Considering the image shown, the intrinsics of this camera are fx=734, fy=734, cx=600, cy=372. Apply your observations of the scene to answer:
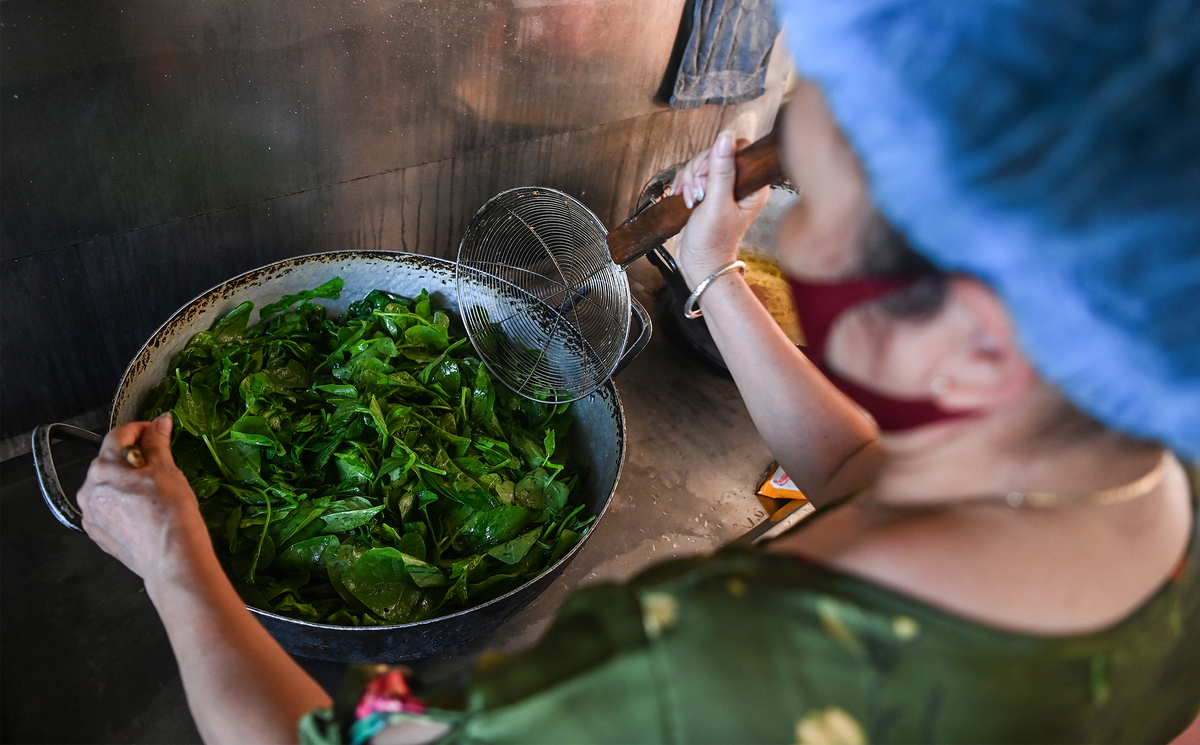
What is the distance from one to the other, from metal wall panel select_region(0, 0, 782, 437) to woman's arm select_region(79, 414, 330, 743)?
770 mm

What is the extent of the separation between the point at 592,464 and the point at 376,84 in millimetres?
1067

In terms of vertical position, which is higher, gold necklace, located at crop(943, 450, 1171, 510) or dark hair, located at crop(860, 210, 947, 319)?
dark hair, located at crop(860, 210, 947, 319)

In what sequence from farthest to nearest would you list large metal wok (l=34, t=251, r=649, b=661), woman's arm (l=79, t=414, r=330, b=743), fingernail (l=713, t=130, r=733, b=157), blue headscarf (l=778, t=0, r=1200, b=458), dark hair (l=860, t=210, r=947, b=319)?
1. large metal wok (l=34, t=251, r=649, b=661)
2. fingernail (l=713, t=130, r=733, b=157)
3. woman's arm (l=79, t=414, r=330, b=743)
4. dark hair (l=860, t=210, r=947, b=319)
5. blue headscarf (l=778, t=0, r=1200, b=458)

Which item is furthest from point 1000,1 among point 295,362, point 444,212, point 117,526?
point 444,212

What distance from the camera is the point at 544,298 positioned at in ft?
6.05

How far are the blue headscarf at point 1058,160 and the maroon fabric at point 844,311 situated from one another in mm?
85

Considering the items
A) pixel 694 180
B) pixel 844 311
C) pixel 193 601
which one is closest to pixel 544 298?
pixel 694 180

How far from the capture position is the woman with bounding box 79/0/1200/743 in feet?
1.52

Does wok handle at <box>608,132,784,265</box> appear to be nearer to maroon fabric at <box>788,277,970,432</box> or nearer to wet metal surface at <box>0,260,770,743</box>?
maroon fabric at <box>788,277,970,432</box>

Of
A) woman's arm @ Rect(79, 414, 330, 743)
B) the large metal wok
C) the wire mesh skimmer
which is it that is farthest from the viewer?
the wire mesh skimmer

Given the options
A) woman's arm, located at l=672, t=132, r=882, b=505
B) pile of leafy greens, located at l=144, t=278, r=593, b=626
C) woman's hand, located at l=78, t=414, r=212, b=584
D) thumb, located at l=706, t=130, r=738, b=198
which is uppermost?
thumb, located at l=706, t=130, r=738, b=198

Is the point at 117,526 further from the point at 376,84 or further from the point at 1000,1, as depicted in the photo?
the point at 376,84

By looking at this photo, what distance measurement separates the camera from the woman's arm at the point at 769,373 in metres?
1.15

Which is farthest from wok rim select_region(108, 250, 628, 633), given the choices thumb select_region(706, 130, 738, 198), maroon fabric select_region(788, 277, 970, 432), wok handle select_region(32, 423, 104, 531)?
maroon fabric select_region(788, 277, 970, 432)
